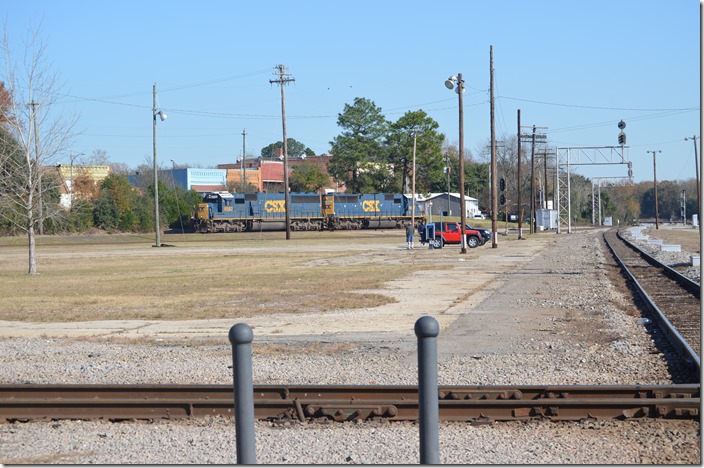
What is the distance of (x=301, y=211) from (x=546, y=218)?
92.1ft

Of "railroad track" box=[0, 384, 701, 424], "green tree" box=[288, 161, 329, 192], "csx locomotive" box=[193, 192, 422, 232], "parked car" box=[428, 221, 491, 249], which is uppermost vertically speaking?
"green tree" box=[288, 161, 329, 192]

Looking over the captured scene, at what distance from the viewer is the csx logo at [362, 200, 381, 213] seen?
3545 inches

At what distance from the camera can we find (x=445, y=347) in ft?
45.0

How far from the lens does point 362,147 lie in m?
106

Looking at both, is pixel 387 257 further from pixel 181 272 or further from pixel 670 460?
pixel 670 460

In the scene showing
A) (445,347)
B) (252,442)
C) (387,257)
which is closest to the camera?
(252,442)

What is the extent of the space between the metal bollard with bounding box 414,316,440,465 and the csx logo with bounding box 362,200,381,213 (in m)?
84.8

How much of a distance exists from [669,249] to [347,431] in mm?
41657

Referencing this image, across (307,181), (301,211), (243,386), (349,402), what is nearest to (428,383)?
(243,386)

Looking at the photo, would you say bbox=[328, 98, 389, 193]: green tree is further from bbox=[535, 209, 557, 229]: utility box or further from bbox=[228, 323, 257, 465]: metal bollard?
bbox=[228, 323, 257, 465]: metal bollard

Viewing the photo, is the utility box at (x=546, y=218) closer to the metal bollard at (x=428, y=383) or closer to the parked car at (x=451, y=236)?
the parked car at (x=451, y=236)

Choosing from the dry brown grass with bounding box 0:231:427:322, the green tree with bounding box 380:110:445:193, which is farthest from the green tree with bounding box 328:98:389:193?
the dry brown grass with bounding box 0:231:427:322

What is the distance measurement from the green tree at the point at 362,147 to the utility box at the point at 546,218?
66.1ft

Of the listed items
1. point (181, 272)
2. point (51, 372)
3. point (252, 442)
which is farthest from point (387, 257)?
point (252, 442)
